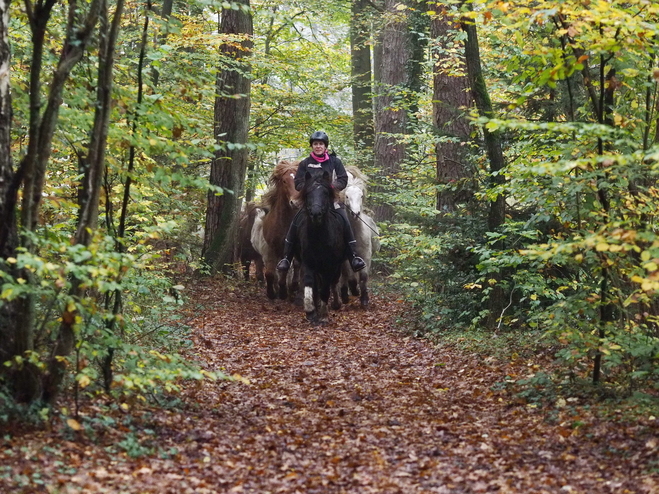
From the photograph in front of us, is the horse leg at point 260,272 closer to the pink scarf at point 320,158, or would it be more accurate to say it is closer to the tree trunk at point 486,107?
the pink scarf at point 320,158

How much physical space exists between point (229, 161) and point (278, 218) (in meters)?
2.26

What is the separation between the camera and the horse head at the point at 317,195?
1166 cm

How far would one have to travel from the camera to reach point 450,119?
13273 mm

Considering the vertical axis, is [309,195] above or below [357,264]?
above

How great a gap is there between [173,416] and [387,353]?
4.55 m

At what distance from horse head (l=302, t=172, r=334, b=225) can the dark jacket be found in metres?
0.09

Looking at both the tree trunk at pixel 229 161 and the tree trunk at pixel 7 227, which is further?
the tree trunk at pixel 229 161

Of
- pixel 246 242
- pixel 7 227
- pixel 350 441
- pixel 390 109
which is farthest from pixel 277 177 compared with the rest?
pixel 7 227

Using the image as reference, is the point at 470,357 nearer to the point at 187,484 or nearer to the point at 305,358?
the point at 305,358

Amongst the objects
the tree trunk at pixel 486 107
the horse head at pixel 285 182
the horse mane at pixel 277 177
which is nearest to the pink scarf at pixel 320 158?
the horse head at pixel 285 182

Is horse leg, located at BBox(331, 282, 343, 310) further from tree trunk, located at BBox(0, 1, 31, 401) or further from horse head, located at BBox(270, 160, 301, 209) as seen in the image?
tree trunk, located at BBox(0, 1, 31, 401)

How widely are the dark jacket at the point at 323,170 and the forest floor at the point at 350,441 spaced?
3.77 metres

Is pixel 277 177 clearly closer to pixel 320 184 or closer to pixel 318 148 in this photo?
pixel 318 148

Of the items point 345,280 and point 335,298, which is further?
point 345,280
